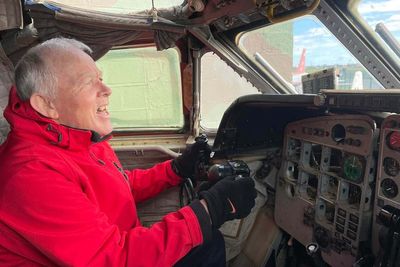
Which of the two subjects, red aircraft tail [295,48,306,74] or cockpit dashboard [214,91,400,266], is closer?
cockpit dashboard [214,91,400,266]

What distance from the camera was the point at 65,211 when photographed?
3.85ft

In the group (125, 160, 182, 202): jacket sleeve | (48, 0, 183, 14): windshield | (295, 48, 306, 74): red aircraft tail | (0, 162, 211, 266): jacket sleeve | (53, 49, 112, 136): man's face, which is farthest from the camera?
(48, 0, 183, 14): windshield

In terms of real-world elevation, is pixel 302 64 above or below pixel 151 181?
above

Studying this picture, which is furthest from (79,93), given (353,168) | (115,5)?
(115,5)

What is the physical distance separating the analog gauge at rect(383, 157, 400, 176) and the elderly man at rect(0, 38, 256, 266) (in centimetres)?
56

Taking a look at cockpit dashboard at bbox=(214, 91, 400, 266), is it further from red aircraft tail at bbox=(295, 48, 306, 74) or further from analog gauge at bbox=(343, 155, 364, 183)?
red aircraft tail at bbox=(295, 48, 306, 74)

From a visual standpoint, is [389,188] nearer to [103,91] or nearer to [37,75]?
[103,91]

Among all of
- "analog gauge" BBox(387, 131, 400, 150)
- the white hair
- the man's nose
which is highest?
the white hair

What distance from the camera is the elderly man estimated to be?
1.16 meters

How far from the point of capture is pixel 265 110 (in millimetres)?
2074

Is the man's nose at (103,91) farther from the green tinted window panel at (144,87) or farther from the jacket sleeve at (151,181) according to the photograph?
the green tinted window panel at (144,87)

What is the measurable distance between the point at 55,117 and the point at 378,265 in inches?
52.3

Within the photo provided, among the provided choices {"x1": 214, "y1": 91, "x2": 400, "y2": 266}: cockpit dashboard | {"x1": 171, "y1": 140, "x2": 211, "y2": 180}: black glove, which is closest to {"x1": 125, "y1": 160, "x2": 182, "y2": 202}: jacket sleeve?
{"x1": 171, "y1": 140, "x2": 211, "y2": 180}: black glove

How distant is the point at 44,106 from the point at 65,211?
431 millimetres
